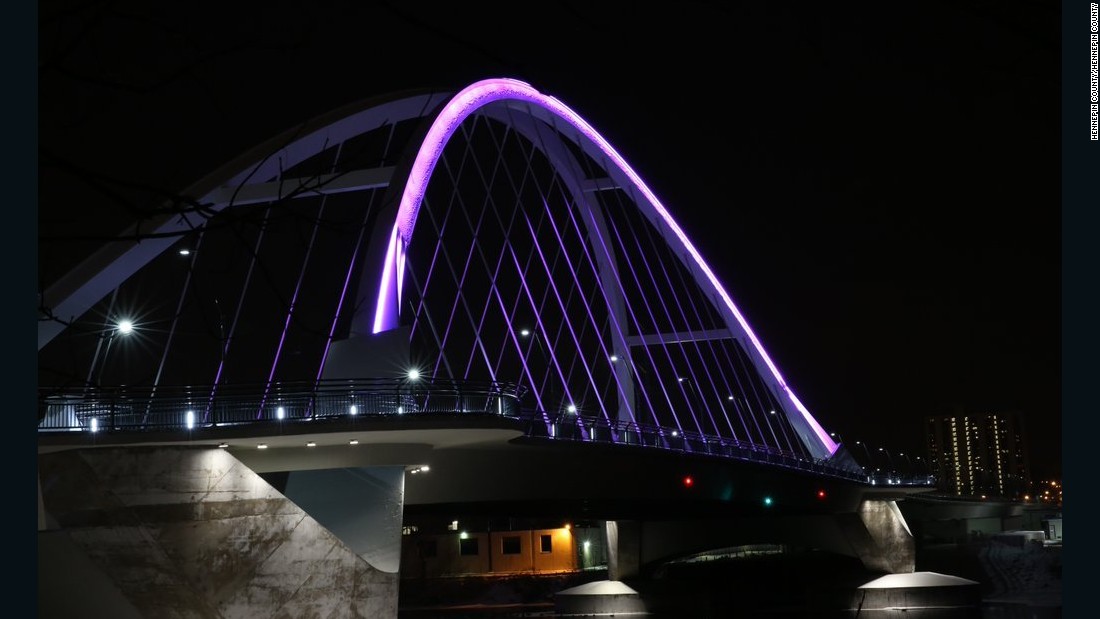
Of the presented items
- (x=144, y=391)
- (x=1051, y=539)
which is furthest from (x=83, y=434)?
(x=1051, y=539)

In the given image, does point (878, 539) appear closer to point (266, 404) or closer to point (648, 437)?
point (648, 437)

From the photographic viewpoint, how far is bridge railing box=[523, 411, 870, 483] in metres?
28.1

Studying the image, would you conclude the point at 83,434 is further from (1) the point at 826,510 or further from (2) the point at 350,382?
(1) the point at 826,510

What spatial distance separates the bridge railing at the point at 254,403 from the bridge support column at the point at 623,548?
106ft

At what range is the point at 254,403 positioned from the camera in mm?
22719

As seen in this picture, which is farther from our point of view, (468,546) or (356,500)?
(468,546)

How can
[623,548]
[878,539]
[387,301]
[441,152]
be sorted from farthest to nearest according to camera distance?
[878,539] < [623,548] < [441,152] < [387,301]

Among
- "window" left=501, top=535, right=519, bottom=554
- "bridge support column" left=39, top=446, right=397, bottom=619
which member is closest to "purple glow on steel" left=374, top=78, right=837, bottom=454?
"bridge support column" left=39, top=446, right=397, bottom=619

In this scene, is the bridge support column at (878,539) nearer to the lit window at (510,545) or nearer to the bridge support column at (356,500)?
the lit window at (510,545)

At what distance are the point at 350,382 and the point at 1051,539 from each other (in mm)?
83531

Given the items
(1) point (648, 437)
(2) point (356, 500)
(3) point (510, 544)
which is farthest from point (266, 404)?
(3) point (510, 544)

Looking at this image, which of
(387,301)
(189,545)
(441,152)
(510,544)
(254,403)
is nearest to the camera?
(189,545)

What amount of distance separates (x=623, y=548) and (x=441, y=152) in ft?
95.6

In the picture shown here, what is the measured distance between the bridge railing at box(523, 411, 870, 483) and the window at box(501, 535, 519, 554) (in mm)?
39611
